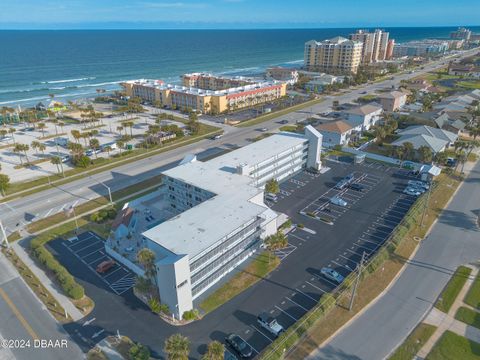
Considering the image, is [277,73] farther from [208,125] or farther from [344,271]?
[344,271]

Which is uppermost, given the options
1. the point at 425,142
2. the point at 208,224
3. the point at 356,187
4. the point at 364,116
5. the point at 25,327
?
the point at 364,116

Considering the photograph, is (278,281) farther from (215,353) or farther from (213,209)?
(215,353)

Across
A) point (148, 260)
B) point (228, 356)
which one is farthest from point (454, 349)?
point (148, 260)

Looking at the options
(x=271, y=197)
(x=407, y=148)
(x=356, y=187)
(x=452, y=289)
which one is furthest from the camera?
(x=407, y=148)

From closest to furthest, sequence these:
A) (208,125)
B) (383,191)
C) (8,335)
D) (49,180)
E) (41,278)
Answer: (8,335) → (41,278) → (383,191) → (49,180) → (208,125)

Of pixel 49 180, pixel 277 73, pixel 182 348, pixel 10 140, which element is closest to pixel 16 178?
pixel 49 180

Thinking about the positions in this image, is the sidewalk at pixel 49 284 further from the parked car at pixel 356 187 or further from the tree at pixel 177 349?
the parked car at pixel 356 187
